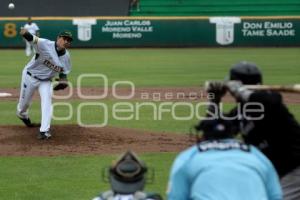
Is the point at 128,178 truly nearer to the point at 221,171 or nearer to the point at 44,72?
the point at 221,171

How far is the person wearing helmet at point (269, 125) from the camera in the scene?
16.4 ft

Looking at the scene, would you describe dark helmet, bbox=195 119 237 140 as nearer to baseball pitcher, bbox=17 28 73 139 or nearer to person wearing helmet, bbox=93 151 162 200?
person wearing helmet, bbox=93 151 162 200

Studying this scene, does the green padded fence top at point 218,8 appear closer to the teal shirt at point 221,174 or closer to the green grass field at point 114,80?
the green grass field at point 114,80

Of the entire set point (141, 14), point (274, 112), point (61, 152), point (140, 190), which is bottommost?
point (61, 152)

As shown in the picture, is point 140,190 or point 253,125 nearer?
point 140,190

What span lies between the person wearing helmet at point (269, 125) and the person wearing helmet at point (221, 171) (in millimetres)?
736

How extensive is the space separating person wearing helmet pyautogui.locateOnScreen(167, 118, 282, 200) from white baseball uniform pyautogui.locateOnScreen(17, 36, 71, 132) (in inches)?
314

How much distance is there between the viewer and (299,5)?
144 ft

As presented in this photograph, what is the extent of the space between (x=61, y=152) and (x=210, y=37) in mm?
28825

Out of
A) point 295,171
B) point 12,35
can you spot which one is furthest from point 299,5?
point 295,171

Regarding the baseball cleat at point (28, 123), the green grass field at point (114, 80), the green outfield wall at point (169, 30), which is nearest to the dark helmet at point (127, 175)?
the green grass field at point (114, 80)

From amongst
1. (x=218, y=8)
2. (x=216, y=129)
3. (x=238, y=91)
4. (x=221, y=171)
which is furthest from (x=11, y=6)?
(x=221, y=171)

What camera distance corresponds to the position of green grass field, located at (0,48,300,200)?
8961 millimetres

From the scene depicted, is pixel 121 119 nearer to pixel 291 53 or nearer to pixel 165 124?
pixel 165 124
